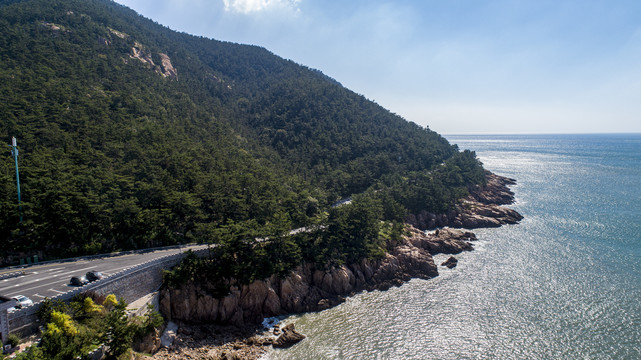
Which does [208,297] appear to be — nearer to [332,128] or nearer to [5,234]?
[5,234]

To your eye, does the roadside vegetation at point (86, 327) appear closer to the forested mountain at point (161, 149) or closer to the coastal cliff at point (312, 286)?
the coastal cliff at point (312, 286)

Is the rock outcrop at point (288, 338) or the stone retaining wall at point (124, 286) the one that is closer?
the stone retaining wall at point (124, 286)

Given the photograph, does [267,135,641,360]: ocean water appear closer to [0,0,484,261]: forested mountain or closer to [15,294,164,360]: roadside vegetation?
[15,294,164,360]: roadside vegetation

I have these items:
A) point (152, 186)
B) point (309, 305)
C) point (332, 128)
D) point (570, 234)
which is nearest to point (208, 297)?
point (309, 305)

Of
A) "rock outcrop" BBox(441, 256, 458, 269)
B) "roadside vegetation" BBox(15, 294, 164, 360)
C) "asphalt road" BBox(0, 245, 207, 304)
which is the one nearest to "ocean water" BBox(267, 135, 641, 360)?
"rock outcrop" BBox(441, 256, 458, 269)

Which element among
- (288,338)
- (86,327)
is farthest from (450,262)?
(86,327)

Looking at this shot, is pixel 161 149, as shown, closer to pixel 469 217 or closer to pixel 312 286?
pixel 312 286

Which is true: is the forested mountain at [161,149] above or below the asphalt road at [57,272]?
above

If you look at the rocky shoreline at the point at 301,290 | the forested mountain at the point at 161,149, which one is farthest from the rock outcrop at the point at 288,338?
the forested mountain at the point at 161,149
